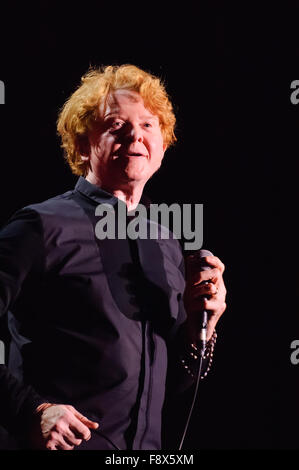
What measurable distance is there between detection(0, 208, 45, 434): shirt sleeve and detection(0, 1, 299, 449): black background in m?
1.04

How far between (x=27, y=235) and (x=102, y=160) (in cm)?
35

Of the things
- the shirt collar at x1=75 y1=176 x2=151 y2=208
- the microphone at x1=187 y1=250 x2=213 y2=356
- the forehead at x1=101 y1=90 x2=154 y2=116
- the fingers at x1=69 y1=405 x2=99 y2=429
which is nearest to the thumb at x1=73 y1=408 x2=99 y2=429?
the fingers at x1=69 y1=405 x2=99 y2=429

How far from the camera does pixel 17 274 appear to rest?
1229mm

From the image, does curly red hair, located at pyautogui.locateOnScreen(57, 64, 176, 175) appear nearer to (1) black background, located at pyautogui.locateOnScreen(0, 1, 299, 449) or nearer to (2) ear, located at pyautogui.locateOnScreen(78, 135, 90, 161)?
(2) ear, located at pyautogui.locateOnScreen(78, 135, 90, 161)

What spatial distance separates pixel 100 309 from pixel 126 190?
40cm

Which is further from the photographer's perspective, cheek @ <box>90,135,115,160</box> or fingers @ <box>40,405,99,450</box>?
cheek @ <box>90,135,115,160</box>

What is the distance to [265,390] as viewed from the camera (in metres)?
2.22

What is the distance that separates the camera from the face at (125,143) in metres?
1.47

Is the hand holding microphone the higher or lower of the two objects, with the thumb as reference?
higher

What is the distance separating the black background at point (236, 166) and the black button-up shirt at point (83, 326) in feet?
3.09

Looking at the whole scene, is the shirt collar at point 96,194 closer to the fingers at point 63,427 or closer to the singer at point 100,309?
the singer at point 100,309

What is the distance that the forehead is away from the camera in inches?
59.6

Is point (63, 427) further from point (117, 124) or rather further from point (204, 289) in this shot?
point (117, 124)

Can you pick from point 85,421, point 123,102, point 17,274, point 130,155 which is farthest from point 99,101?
point 85,421
